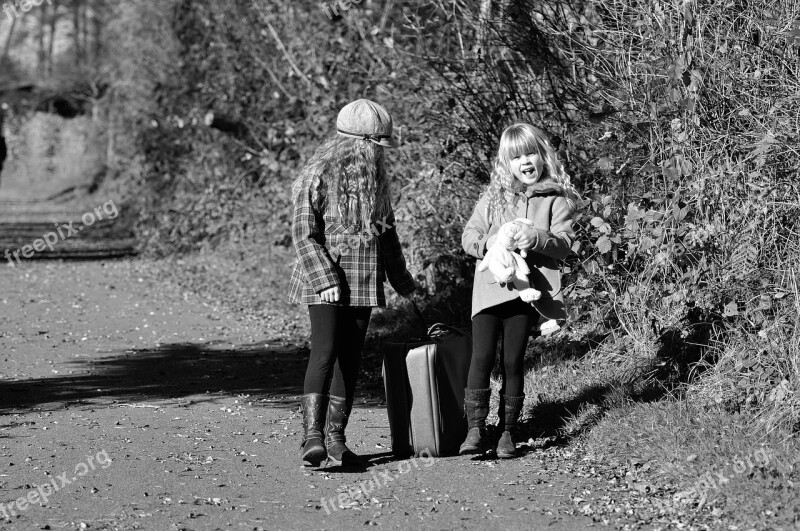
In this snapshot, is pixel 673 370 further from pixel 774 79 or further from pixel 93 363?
pixel 93 363

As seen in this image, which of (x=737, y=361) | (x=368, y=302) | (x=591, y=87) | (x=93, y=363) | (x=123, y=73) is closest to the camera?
(x=368, y=302)

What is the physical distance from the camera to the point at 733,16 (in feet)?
19.1

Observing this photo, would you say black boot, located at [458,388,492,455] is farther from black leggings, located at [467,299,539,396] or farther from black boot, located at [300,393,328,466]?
black boot, located at [300,393,328,466]

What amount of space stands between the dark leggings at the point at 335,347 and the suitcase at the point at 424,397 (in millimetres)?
209

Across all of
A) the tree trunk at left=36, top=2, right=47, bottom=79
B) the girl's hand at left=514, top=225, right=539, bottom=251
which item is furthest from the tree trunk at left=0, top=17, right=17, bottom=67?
the girl's hand at left=514, top=225, right=539, bottom=251

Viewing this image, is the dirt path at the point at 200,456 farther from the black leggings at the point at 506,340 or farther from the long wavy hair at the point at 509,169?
the long wavy hair at the point at 509,169

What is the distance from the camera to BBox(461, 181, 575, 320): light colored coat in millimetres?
5293

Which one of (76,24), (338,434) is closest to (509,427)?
(338,434)

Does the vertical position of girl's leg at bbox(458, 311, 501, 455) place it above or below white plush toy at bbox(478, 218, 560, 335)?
below

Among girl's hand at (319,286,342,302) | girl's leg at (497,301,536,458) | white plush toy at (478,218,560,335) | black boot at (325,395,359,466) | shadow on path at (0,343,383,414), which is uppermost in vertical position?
white plush toy at (478,218,560,335)

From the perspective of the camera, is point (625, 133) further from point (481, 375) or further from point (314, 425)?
point (314, 425)

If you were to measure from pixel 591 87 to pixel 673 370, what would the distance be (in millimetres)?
1907

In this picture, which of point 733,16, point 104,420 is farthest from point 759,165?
point 104,420

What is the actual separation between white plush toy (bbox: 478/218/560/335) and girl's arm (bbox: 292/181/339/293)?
77 cm
